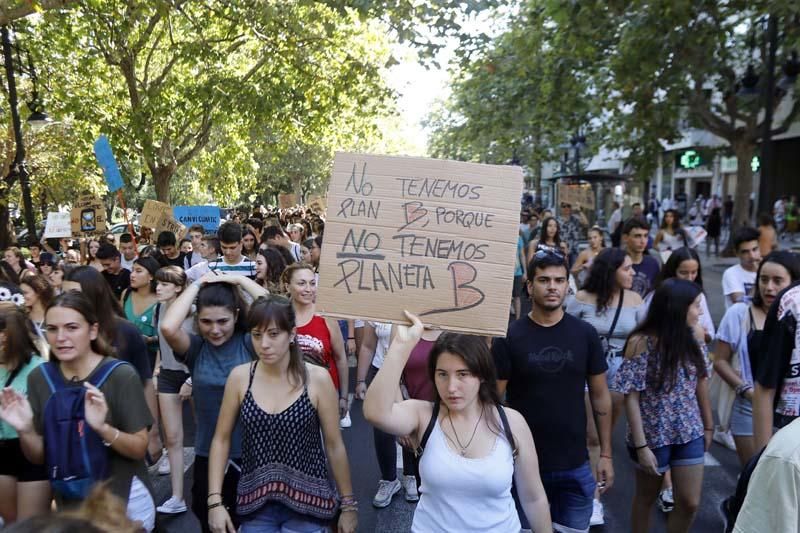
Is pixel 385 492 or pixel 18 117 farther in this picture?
pixel 18 117

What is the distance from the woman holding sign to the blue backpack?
153 centimetres

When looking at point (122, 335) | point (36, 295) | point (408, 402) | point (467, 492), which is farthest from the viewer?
point (36, 295)

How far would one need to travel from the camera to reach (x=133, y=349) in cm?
394

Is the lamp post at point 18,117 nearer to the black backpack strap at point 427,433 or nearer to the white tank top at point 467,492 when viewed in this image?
the black backpack strap at point 427,433

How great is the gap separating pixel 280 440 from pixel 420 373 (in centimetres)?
146

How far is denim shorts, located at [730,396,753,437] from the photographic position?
4.19m

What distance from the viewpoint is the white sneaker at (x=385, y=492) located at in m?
4.80

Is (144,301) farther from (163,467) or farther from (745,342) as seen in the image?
(745,342)

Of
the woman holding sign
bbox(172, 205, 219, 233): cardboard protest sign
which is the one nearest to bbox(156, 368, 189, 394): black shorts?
the woman holding sign

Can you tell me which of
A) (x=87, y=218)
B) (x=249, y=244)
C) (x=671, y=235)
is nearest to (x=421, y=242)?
(x=249, y=244)

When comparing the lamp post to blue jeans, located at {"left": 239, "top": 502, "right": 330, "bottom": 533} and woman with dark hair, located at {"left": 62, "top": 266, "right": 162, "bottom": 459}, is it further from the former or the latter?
blue jeans, located at {"left": 239, "top": 502, "right": 330, "bottom": 533}

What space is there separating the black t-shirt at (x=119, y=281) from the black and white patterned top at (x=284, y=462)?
4.50m

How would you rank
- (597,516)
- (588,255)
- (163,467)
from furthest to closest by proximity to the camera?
(588,255) → (163,467) → (597,516)

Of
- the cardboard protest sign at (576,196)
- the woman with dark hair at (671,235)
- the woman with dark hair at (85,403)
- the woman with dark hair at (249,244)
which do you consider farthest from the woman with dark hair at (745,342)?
the cardboard protest sign at (576,196)
